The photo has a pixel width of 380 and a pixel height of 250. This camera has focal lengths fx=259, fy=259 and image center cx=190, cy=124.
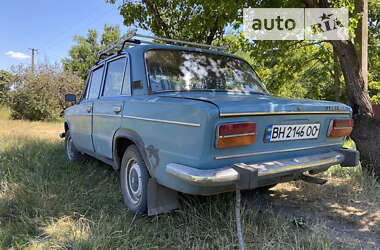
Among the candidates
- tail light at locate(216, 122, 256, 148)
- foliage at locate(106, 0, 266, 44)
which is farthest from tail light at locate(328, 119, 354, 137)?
foliage at locate(106, 0, 266, 44)

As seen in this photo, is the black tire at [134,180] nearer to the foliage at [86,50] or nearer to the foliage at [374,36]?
the foliage at [374,36]

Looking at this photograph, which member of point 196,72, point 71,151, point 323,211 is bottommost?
point 323,211

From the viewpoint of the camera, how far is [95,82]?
4215mm

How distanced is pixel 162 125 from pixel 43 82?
15036 mm

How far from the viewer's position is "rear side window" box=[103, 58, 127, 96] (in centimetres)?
322

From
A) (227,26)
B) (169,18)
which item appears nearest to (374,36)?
(227,26)

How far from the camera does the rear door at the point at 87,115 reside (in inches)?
155

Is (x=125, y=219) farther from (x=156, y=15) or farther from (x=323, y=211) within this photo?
(x=156, y=15)

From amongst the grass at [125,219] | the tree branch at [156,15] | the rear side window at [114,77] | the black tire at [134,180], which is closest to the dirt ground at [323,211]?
the grass at [125,219]

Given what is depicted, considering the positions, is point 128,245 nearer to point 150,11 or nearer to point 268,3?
point 268,3

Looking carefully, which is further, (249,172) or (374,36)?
(374,36)

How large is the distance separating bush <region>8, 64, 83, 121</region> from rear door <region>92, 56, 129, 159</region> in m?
12.6

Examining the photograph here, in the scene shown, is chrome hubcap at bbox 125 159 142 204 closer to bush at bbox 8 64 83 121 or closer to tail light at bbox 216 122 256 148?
tail light at bbox 216 122 256 148

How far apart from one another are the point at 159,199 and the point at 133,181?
2.02 ft
